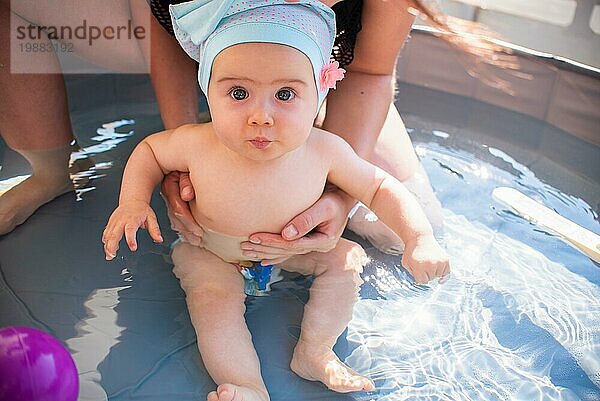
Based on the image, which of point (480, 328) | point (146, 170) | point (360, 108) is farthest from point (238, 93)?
→ point (480, 328)

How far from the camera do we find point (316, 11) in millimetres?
1061

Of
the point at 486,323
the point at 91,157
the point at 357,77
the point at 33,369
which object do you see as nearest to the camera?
the point at 33,369

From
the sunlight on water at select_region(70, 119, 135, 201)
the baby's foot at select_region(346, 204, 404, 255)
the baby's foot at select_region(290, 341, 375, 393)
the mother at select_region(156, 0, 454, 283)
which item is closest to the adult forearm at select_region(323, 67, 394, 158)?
the mother at select_region(156, 0, 454, 283)

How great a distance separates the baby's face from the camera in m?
1.00

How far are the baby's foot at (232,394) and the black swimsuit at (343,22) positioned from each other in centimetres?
74

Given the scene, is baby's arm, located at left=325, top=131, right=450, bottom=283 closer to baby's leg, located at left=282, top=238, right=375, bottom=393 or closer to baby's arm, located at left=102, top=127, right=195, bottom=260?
baby's leg, located at left=282, top=238, right=375, bottom=393

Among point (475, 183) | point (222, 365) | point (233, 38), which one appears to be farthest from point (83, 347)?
point (475, 183)

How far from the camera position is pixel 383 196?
1.21 m

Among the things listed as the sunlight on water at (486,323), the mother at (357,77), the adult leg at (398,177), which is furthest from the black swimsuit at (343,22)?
the sunlight on water at (486,323)

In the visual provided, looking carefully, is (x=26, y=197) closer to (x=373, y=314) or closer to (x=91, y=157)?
(x=91, y=157)

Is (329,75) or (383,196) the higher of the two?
(329,75)

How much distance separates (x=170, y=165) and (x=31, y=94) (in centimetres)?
48

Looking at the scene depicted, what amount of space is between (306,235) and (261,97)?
0.31 m

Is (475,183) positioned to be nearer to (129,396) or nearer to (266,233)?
(266,233)
